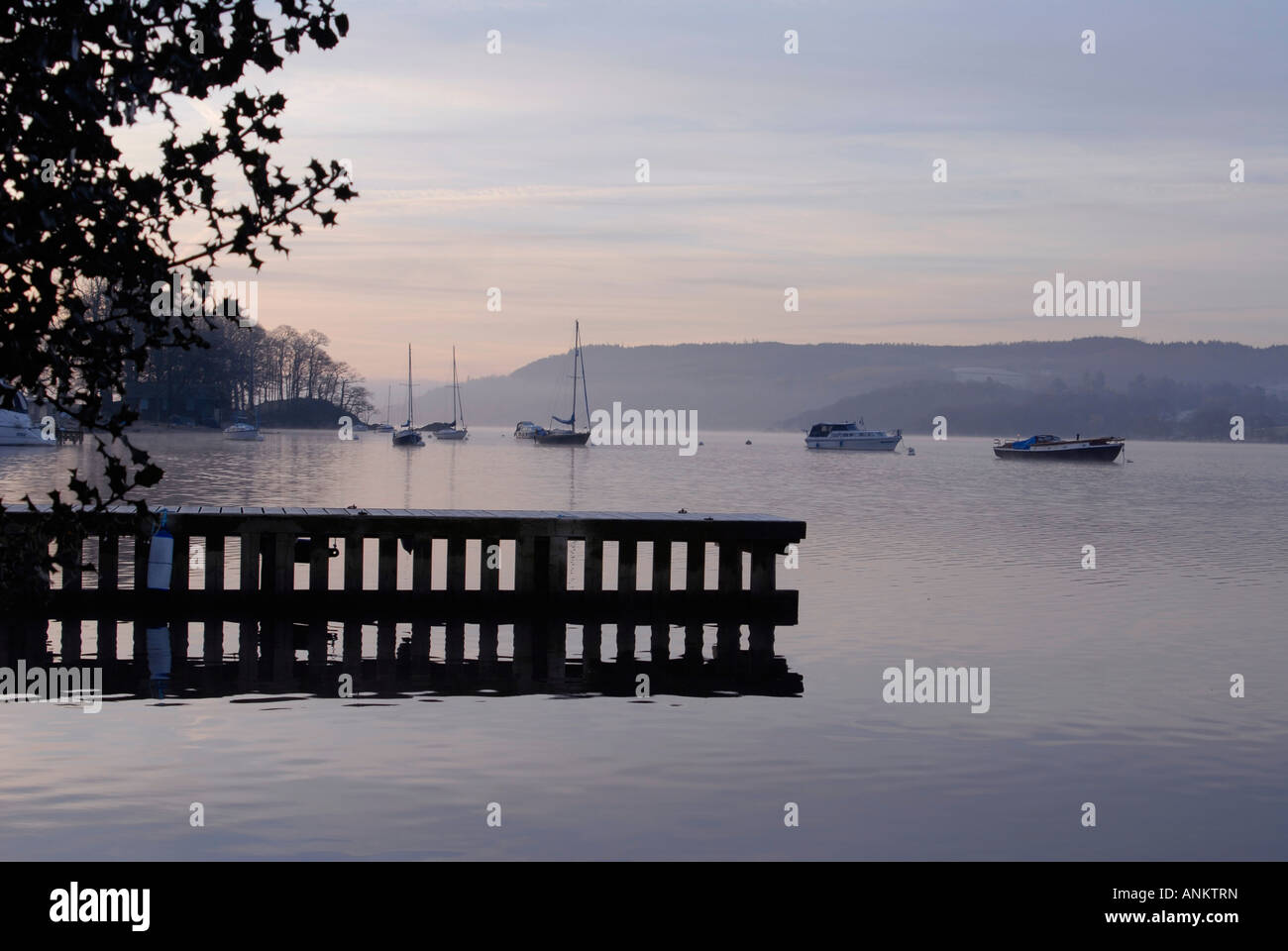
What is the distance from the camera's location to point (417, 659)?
20.3 m

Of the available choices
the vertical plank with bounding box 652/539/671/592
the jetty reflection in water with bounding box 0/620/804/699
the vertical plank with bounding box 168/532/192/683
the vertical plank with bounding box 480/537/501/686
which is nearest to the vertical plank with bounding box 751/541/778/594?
the jetty reflection in water with bounding box 0/620/804/699

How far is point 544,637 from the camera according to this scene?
22219 millimetres

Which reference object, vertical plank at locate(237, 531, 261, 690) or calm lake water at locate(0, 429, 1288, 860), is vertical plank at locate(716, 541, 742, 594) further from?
vertical plank at locate(237, 531, 261, 690)

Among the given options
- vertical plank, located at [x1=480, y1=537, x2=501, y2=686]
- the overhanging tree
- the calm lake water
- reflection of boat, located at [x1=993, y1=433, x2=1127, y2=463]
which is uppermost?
the overhanging tree

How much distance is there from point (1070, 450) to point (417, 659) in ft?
477

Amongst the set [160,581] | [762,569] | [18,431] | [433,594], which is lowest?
[433,594]

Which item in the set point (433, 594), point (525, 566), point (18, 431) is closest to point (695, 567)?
point (525, 566)

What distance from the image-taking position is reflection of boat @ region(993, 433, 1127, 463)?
15450 cm

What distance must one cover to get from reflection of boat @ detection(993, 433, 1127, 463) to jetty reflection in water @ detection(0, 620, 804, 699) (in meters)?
133

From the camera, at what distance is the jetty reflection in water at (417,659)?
59.7ft

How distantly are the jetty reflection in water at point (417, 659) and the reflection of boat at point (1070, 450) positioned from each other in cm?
13275

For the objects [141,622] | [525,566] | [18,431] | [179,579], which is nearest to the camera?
[141,622]

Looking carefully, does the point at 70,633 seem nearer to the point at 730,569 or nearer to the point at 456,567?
the point at 456,567
